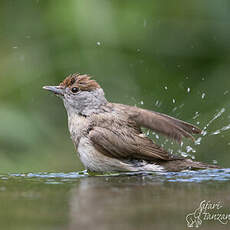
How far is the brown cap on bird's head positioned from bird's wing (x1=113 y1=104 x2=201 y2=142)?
1.63 ft

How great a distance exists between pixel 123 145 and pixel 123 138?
77mm

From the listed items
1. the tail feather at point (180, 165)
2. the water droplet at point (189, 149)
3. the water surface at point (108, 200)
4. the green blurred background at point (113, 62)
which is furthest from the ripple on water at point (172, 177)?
the green blurred background at point (113, 62)

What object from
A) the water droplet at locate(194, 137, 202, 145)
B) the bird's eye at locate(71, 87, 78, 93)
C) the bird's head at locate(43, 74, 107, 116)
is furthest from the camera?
the water droplet at locate(194, 137, 202, 145)

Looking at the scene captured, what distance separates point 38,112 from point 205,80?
2285mm

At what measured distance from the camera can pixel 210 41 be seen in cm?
765

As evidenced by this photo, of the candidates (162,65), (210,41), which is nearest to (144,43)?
(162,65)

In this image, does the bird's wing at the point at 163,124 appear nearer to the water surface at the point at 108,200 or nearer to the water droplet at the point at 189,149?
the water surface at the point at 108,200

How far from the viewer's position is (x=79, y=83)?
6246mm

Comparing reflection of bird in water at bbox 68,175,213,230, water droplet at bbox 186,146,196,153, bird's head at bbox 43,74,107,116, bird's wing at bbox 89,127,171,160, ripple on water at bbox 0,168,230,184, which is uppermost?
bird's head at bbox 43,74,107,116

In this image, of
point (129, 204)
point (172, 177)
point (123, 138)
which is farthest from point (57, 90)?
point (129, 204)

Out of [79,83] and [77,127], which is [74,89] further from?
[77,127]

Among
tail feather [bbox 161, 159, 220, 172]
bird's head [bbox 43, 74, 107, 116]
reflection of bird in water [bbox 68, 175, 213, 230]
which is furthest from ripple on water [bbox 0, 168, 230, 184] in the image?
bird's head [bbox 43, 74, 107, 116]

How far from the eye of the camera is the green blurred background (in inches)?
290

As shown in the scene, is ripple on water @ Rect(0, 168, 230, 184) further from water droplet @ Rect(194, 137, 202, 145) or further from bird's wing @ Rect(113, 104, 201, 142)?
water droplet @ Rect(194, 137, 202, 145)
